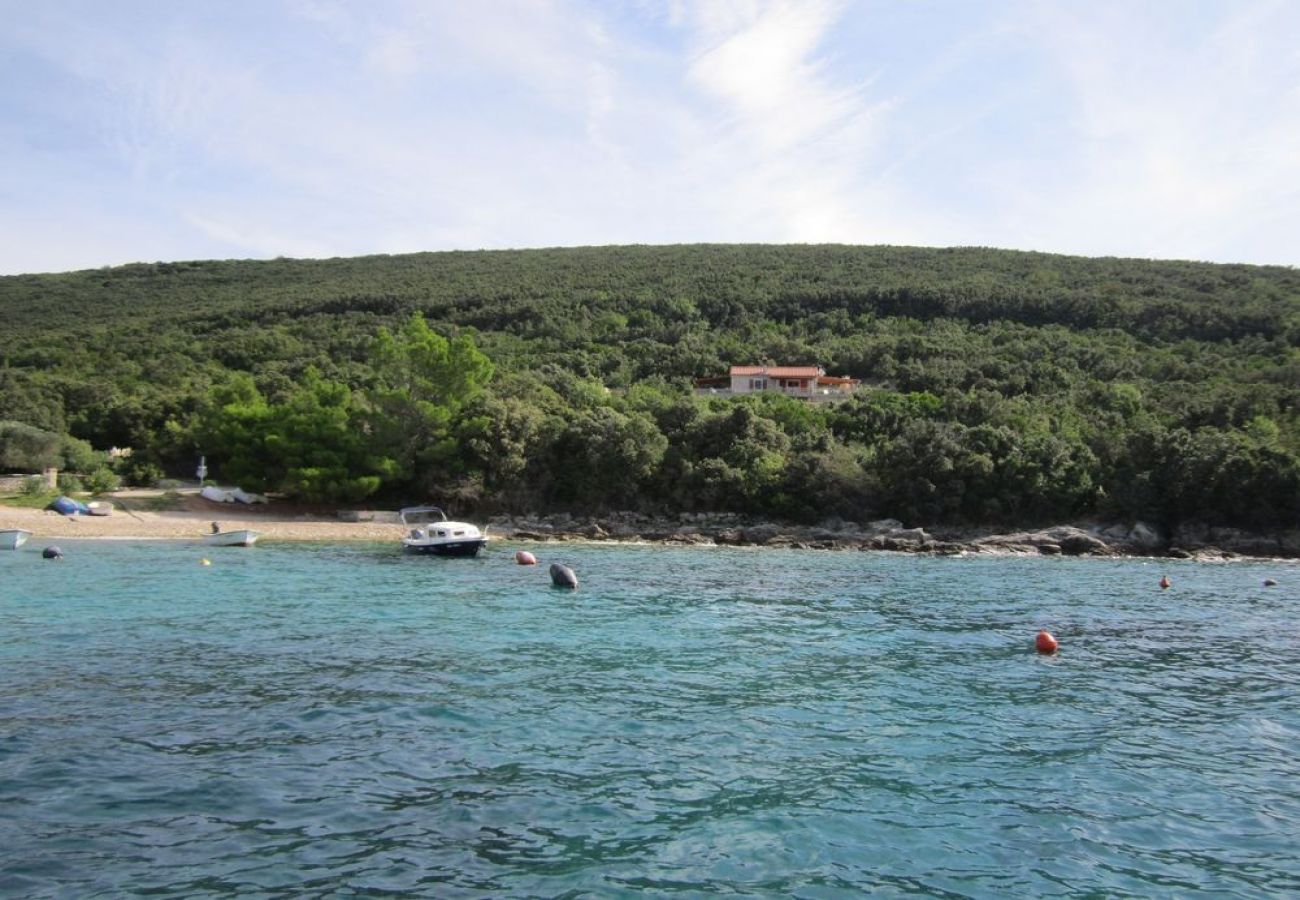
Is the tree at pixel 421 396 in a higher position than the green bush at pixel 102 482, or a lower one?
higher

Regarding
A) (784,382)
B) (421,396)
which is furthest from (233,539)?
(784,382)

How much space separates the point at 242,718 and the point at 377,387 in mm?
43575

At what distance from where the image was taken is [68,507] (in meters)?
42.8

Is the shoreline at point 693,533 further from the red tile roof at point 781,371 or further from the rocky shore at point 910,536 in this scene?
the red tile roof at point 781,371

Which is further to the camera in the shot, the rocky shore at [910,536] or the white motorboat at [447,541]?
the rocky shore at [910,536]

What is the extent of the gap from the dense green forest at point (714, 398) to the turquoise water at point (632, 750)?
91.4 feet

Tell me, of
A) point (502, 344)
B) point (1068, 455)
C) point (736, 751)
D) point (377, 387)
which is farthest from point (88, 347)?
point (736, 751)

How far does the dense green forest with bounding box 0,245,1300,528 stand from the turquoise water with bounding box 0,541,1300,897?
2787 cm

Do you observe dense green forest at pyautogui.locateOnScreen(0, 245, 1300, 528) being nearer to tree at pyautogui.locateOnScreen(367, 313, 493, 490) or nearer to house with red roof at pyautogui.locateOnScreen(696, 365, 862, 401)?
tree at pyautogui.locateOnScreen(367, 313, 493, 490)

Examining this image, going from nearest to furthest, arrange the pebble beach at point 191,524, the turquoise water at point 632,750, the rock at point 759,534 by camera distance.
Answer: the turquoise water at point 632,750, the pebble beach at point 191,524, the rock at point 759,534

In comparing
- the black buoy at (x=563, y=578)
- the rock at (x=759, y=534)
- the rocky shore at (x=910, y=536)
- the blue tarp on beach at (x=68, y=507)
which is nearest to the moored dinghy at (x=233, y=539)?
the blue tarp on beach at (x=68, y=507)

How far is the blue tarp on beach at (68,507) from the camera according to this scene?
4275 cm

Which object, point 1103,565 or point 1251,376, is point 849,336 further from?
point 1103,565

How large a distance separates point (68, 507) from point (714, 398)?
132ft
